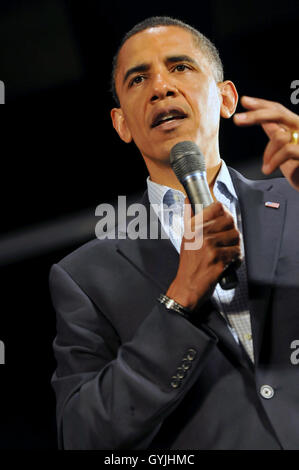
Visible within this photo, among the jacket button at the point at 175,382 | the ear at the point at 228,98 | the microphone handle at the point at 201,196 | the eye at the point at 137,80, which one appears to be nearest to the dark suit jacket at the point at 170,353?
the jacket button at the point at 175,382

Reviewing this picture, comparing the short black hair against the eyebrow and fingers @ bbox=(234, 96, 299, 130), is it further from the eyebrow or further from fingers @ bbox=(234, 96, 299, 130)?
fingers @ bbox=(234, 96, 299, 130)

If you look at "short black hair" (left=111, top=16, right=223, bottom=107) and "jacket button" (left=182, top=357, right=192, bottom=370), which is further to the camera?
"short black hair" (left=111, top=16, right=223, bottom=107)

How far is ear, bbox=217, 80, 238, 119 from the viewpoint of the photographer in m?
1.84

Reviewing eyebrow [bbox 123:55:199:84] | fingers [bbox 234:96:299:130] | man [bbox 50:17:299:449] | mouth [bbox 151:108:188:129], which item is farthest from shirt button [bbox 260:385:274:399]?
eyebrow [bbox 123:55:199:84]

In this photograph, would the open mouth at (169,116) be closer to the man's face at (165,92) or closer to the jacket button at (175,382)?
the man's face at (165,92)

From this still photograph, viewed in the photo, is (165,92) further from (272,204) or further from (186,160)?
(272,204)

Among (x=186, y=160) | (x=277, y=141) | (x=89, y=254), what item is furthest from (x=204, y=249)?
(x=89, y=254)

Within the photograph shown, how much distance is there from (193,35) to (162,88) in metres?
0.31

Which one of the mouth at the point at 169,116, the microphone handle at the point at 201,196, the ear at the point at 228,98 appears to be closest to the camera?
the microphone handle at the point at 201,196

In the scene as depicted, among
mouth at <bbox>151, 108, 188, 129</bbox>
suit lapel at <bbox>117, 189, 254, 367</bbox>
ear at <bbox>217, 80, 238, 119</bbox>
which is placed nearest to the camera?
suit lapel at <bbox>117, 189, 254, 367</bbox>

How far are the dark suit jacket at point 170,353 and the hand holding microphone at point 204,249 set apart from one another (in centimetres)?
9

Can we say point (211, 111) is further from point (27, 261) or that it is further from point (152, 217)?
point (27, 261)

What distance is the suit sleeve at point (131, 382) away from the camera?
1372 mm

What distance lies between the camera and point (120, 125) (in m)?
1.90
